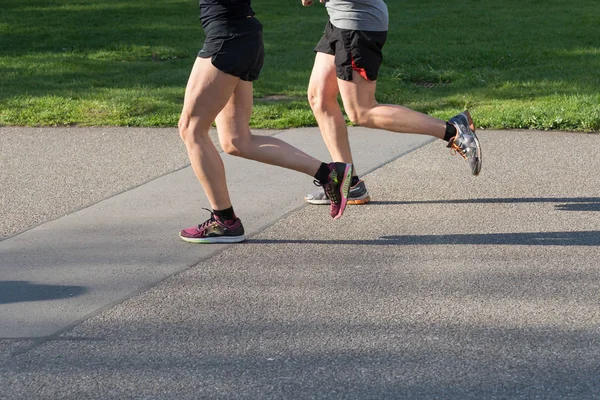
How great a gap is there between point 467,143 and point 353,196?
31.6 inches

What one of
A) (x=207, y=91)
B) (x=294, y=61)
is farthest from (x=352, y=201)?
(x=294, y=61)

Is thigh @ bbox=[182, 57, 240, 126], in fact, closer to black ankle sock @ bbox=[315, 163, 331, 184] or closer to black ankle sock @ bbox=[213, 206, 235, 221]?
black ankle sock @ bbox=[213, 206, 235, 221]

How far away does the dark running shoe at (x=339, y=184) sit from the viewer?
17.5 ft

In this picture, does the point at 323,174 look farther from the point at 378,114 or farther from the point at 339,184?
the point at 378,114

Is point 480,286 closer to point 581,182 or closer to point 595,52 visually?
point 581,182

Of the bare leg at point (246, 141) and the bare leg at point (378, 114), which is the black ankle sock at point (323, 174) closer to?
the bare leg at point (246, 141)

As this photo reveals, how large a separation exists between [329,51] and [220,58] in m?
1.06

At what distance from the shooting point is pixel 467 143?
222 inches

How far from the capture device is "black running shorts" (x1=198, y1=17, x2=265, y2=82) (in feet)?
16.2

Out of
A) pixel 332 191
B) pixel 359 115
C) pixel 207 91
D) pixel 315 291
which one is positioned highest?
pixel 207 91

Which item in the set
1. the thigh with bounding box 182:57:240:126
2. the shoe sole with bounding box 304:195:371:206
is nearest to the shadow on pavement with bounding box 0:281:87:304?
the thigh with bounding box 182:57:240:126

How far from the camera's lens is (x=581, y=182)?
6.40 m

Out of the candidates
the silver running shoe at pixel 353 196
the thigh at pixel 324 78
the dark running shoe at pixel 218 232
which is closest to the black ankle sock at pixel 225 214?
the dark running shoe at pixel 218 232

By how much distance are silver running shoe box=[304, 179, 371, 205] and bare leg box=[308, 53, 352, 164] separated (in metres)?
0.19
